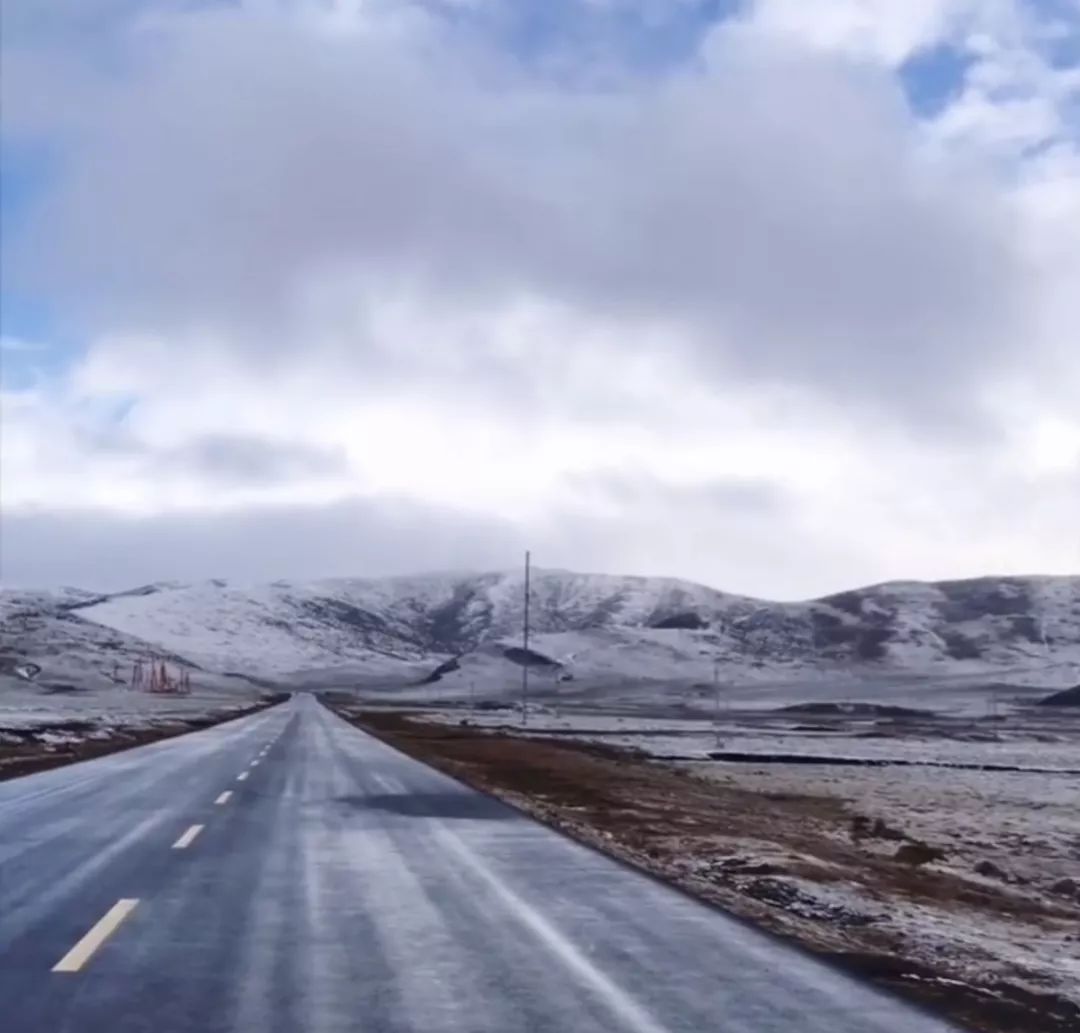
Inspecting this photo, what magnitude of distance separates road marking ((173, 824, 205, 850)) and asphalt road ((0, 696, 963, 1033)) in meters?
0.05

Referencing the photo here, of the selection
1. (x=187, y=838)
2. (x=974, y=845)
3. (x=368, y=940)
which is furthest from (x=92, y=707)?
(x=368, y=940)

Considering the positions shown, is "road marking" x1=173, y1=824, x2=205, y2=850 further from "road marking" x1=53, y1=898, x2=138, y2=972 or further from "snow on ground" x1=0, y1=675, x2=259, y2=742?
"snow on ground" x1=0, y1=675, x2=259, y2=742

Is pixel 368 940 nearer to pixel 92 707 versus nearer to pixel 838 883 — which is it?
pixel 838 883

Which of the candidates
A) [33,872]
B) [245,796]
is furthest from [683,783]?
[33,872]

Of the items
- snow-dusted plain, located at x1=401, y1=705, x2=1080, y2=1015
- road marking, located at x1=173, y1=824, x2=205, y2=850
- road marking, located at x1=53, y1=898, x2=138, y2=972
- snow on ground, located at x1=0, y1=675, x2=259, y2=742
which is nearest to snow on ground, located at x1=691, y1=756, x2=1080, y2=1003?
snow-dusted plain, located at x1=401, y1=705, x2=1080, y2=1015

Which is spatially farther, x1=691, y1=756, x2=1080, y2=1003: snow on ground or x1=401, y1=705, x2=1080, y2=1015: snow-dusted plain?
x1=401, y1=705, x2=1080, y2=1015: snow-dusted plain

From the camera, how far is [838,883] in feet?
55.6

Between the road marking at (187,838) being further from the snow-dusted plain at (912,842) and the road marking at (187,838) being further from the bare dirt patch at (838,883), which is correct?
the snow-dusted plain at (912,842)

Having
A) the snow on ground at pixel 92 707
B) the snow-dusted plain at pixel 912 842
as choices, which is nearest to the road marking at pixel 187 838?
the snow-dusted plain at pixel 912 842

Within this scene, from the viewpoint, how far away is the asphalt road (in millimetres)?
9109

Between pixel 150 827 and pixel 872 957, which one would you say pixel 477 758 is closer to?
pixel 150 827

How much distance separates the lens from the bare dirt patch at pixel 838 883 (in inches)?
420

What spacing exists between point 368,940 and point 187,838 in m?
8.81

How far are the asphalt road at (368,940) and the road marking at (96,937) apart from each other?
0.11ft
